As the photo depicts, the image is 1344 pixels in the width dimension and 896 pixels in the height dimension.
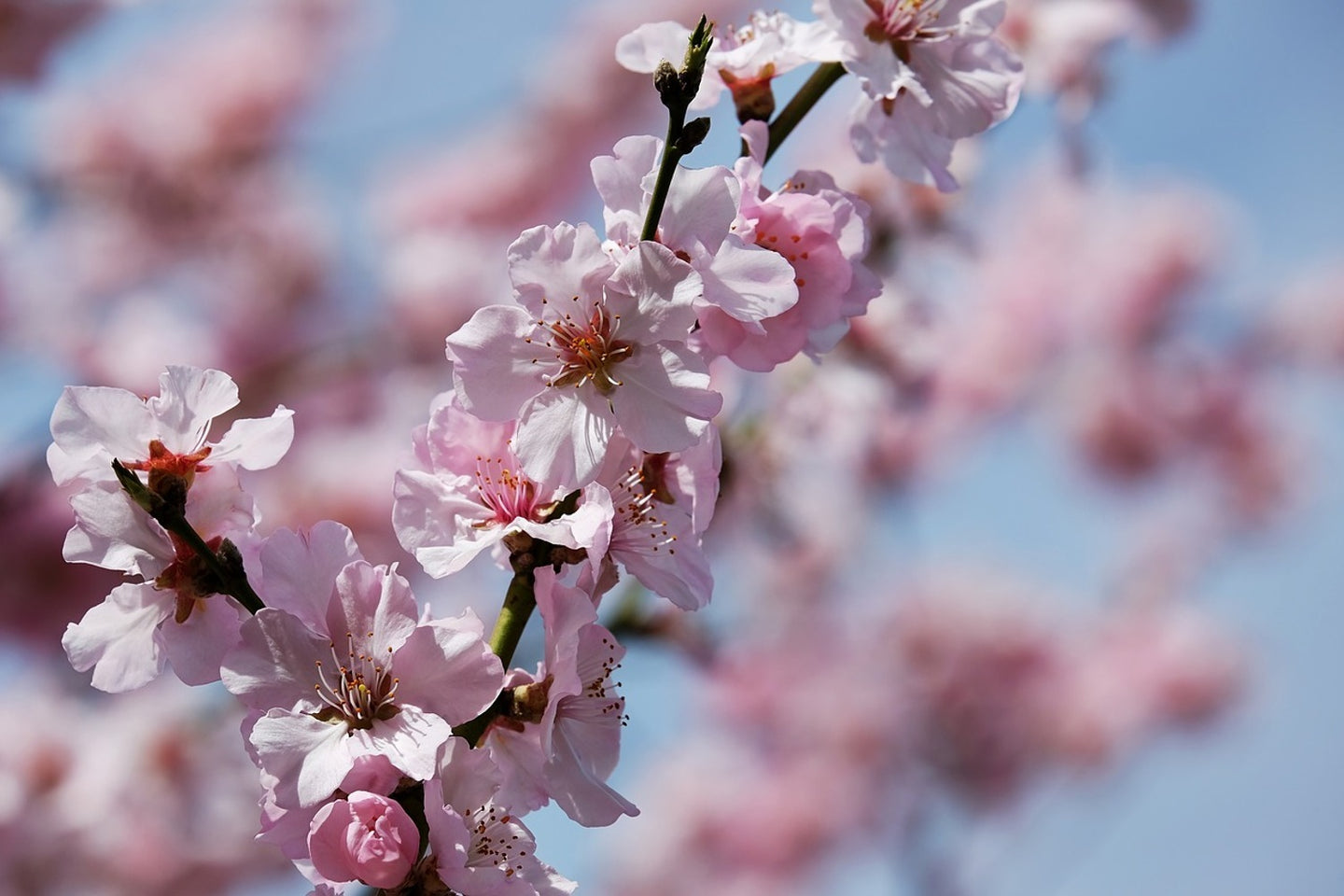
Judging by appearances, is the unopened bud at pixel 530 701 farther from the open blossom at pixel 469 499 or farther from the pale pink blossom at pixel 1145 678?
the pale pink blossom at pixel 1145 678

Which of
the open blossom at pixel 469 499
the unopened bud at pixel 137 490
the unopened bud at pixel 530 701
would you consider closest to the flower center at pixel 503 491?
the open blossom at pixel 469 499

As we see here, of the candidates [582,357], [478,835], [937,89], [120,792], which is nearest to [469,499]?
[582,357]

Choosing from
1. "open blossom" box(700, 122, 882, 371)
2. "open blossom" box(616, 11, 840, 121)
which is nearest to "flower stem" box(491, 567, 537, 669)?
"open blossom" box(700, 122, 882, 371)

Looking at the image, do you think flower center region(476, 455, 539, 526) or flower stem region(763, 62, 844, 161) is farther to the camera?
flower stem region(763, 62, 844, 161)

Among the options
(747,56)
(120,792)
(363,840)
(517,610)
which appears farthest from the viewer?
(120,792)

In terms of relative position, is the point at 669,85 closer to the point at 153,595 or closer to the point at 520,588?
the point at 520,588

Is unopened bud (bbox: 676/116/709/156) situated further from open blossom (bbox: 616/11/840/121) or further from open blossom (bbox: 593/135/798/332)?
open blossom (bbox: 616/11/840/121)

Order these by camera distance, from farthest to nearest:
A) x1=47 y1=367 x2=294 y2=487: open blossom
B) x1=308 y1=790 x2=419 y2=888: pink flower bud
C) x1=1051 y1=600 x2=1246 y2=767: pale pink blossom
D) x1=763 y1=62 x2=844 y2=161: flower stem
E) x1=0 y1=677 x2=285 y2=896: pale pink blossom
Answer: x1=1051 y1=600 x2=1246 y2=767: pale pink blossom → x1=0 y1=677 x2=285 y2=896: pale pink blossom → x1=763 y1=62 x2=844 y2=161: flower stem → x1=47 y1=367 x2=294 y2=487: open blossom → x1=308 y1=790 x2=419 y2=888: pink flower bud
